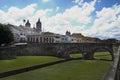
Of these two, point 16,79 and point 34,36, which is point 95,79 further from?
point 34,36

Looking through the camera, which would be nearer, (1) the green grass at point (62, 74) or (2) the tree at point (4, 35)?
(1) the green grass at point (62, 74)

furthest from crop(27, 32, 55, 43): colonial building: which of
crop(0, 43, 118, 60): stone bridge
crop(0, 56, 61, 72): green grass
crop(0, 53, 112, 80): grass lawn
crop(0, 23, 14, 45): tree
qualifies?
crop(0, 53, 112, 80): grass lawn

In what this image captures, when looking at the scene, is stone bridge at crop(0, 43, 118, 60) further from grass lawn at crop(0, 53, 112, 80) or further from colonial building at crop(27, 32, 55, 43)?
colonial building at crop(27, 32, 55, 43)

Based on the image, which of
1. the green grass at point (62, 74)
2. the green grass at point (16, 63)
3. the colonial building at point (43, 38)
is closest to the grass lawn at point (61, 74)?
the green grass at point (62, 74)

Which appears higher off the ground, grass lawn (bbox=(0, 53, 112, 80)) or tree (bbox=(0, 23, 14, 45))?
tree (bbox=(0, 23, 14, 45))

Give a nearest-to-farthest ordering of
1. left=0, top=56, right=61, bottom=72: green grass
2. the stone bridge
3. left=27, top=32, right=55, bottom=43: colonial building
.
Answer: left=0, top=56, right=61, bottom=72: green grass
the stone bridge
left=27, top=32, right=55, bottom=43: colonial building

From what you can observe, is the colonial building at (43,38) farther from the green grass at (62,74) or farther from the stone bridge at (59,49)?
the green grass at (62,74)

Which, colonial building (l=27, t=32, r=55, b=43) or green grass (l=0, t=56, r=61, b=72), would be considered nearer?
green grass (l=0, t=56, r=61, b=72)

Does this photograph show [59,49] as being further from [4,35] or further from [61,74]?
[61,74]

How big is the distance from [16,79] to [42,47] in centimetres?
4339

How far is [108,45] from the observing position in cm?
6606

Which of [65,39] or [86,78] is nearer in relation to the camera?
[86,78]

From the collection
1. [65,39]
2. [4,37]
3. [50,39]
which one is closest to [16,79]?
[4,37]

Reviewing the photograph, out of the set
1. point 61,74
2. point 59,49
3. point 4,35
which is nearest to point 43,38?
point 59,49
